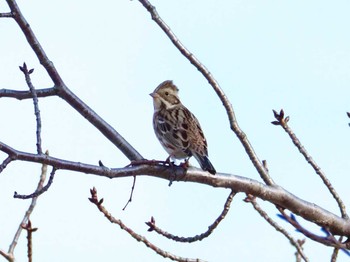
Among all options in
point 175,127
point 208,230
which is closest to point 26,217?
point 208,230

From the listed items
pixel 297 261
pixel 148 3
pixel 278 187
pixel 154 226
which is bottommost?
pixel 297 261

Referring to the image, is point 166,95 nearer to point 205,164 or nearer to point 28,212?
point 205,164

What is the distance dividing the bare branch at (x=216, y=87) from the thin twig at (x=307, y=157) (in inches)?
15.7

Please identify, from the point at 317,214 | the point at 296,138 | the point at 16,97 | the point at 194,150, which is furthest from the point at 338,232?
the point at 16,97

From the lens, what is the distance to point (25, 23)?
7250mm

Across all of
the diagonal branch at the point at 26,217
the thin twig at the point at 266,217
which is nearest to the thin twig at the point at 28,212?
the diagonal branch at the point at 26,217

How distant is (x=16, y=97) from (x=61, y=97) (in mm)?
387

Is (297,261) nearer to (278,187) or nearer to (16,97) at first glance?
(278,187)

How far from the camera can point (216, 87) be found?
7227mm

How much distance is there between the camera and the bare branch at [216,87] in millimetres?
7133

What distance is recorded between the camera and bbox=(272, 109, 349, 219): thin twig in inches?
289

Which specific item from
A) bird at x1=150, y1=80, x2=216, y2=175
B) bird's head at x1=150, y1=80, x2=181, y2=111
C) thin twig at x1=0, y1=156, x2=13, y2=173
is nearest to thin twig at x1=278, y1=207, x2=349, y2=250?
thin twig at x1=0, y1=156, x2=13, y2=173

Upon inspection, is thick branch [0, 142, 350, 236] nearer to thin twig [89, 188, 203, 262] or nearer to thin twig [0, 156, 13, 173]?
thin twig [89, 188, 203, 262]

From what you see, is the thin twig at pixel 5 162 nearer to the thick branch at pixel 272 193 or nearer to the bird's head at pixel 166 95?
the thick branch at pixel 272 193
